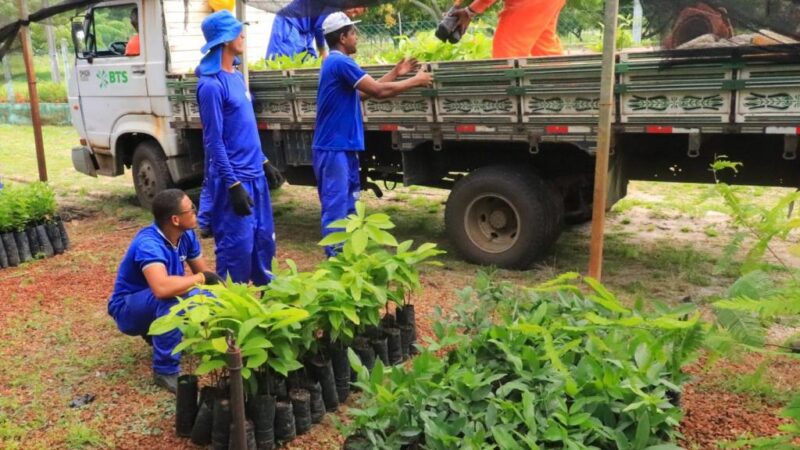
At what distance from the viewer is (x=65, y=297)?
17.1ft

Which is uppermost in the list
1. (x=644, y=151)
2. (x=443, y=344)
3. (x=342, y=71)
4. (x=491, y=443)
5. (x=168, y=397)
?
(x=342, y=71)

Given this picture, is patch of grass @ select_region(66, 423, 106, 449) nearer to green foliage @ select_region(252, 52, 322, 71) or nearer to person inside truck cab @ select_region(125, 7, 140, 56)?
green foliage @ select_region(252, 52, 322, 71)

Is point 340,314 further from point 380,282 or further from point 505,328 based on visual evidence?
point 505,328

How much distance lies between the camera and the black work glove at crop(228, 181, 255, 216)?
4.13 m

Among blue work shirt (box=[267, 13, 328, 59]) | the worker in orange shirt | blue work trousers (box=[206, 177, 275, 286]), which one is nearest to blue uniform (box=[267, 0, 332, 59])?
blue work shirt (box=[267, 13, 328, 59])

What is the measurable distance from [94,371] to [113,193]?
6.20 metres

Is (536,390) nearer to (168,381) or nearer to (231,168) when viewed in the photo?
(168,381)

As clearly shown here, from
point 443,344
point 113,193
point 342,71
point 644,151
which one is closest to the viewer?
point 443,344

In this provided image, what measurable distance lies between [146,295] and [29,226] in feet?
10.9

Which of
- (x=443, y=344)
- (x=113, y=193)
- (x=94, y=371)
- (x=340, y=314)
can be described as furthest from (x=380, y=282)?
(x=113, y=193)

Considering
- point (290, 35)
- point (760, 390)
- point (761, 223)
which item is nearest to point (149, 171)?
point (290, 35)

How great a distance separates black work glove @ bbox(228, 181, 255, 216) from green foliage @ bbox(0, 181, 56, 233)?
2924 millimetres

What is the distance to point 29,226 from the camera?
625cm

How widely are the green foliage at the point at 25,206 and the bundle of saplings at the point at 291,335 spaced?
12.3 ft
